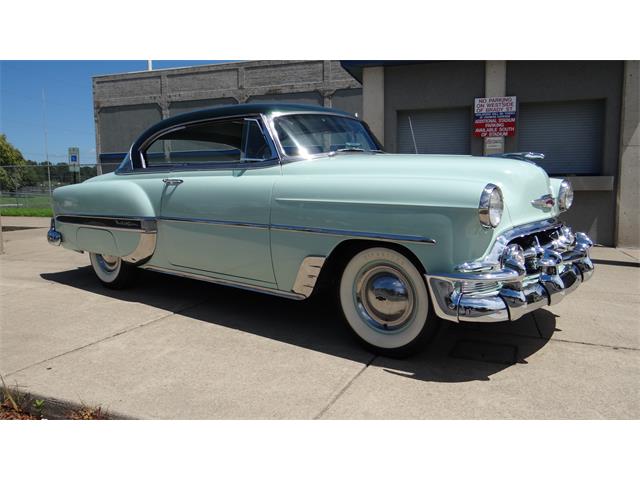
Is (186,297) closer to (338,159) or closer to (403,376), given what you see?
(338,159)

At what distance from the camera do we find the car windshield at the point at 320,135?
12.8 ft

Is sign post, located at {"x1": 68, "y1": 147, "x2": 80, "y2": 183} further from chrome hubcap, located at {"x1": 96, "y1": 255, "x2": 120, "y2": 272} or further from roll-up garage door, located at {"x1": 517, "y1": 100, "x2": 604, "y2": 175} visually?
roll-up garage door, located at {"x1": 517, "y1": 100, "x2": 604, "y2": 175}

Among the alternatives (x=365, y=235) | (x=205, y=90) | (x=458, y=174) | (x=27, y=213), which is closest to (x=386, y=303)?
(x=365, y=235)

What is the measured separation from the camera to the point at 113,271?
5.19m

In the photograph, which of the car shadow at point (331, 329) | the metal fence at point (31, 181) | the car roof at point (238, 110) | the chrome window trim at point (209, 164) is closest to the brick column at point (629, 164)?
the car shadow at point (331, 329)

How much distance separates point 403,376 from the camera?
3.06 metres

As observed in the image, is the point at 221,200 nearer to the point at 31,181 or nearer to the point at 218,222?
the point at 218,222

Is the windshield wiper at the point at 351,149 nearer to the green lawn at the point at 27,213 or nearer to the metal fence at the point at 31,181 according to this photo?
the green lawn at the point at 27,213

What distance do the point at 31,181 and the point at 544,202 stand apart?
19977mm

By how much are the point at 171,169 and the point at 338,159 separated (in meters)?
1.67

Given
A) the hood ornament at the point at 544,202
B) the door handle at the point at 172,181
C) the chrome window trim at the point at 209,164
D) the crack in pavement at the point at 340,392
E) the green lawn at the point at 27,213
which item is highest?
the chrome window trim at the point at 209,164

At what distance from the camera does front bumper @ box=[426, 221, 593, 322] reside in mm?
2816

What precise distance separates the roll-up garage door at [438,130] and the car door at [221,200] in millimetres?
5657

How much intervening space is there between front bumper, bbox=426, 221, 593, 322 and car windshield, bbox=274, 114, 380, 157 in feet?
5.01
